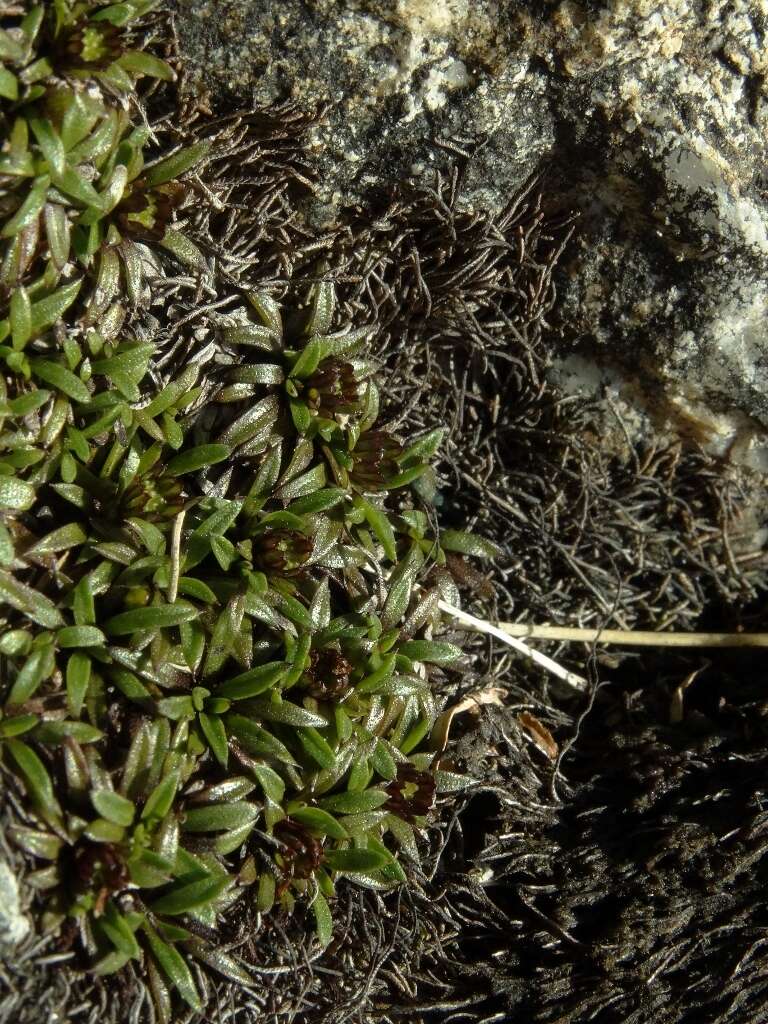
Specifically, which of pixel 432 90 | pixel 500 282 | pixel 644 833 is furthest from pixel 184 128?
pixel 644 833

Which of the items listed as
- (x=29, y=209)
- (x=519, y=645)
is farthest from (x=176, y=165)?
(x=519, y=645)

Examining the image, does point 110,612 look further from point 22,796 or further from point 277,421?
point 277,421

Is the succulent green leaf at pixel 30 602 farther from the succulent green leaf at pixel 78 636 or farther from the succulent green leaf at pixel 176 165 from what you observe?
the succulent green leaf at pixel 176 165

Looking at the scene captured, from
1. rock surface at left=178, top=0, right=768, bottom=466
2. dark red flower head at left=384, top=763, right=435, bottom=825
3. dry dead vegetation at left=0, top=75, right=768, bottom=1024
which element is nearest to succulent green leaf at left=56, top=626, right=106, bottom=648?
dry dead vegetation at left=0, top=75, right=768, bottom=1024

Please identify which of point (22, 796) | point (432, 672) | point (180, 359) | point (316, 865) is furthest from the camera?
point (432, 672)

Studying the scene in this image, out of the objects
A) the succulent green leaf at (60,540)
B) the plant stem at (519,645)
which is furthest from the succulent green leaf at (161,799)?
the plant stem at (519,645)

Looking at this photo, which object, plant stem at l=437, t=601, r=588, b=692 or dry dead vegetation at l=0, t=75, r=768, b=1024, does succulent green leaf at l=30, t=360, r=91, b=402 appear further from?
plant stem at l=437, t=601, r=588, b=692
